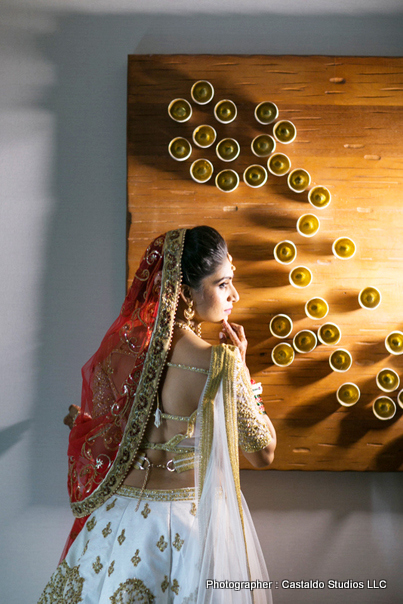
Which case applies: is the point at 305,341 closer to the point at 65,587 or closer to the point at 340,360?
the point at 340,360

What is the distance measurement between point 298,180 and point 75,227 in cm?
84

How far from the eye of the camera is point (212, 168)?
1.75 m

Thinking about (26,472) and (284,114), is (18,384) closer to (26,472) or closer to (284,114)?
(26,472)

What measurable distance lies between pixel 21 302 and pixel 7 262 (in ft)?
0.52

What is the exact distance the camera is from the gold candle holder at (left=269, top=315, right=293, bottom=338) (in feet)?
5.62

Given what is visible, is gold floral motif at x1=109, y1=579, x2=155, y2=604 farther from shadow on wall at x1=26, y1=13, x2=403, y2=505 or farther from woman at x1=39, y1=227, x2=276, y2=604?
shadow on wall at x1=26, y1=13, x2=403, y2=505

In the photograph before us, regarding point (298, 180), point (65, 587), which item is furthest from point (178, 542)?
point (298, 180)

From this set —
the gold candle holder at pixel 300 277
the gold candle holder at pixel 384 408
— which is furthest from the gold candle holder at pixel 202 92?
the gold candle holder at pixel 384 408

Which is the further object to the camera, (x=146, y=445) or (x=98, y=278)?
(x=98, y=278)

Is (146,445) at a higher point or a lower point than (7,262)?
lower

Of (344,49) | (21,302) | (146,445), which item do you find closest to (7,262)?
(21,302)

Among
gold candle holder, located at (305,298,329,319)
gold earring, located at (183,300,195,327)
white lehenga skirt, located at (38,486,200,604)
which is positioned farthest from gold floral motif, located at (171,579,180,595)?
gold candle holder, located at (305,298,329,319)

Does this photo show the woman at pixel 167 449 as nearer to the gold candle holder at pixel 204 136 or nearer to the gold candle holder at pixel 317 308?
the gold candle holder at pixel 317 308

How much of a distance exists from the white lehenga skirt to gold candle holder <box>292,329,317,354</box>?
71 cm
